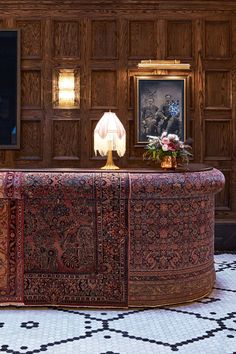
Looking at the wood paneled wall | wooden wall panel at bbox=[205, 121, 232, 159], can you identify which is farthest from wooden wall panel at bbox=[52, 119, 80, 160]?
wooden wall panel at bbox=[205, 121, 232, 159]

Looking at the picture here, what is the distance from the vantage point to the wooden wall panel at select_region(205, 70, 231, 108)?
7.04m

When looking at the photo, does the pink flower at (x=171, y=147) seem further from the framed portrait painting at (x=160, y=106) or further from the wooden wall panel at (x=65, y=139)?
the wooden wall panel at (x=65, y=139)

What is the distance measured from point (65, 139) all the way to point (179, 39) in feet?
6.51

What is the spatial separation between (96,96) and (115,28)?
35.9 inches

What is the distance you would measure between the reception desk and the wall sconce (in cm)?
280

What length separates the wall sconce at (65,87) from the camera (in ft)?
22.9

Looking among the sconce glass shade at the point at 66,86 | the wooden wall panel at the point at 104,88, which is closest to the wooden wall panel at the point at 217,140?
the wooden wall panel at the point at 104,88

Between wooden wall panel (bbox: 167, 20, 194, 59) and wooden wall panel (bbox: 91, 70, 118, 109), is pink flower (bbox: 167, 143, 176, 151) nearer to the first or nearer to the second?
wooden wall panel (bbox: 91, 70, 118, 109)

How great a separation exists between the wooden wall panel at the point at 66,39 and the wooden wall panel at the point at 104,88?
391 millimetres

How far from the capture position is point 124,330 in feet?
12.7

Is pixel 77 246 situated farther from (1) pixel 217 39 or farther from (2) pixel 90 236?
(1) pixel 217 39

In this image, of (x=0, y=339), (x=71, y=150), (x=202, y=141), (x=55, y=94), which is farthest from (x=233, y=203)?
(x=0, y=339)

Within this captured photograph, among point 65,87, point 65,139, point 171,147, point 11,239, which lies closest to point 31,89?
point 65,87

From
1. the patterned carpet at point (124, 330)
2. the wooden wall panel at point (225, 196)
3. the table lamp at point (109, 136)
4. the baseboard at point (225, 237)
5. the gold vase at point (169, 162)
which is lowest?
the patterned carpet at point (124, 330)
